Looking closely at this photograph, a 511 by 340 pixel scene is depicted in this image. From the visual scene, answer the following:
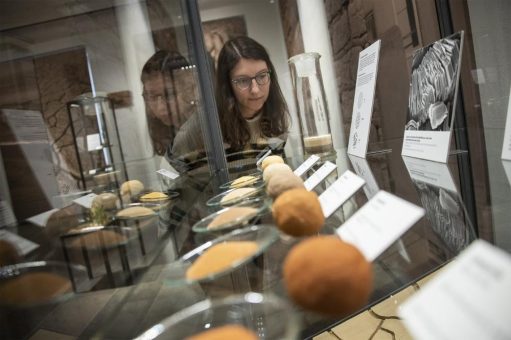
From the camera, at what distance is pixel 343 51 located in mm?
1732

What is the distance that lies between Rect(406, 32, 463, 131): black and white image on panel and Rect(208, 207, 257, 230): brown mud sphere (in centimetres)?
52

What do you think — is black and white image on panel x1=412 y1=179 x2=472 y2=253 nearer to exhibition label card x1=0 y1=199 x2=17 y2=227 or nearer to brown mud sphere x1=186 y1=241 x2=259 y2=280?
brown mud sphere x1=186 y1=241 x2=259 y2=280

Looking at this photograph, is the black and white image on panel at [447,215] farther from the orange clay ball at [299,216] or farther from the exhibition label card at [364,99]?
the exhibition label card at [364,99]

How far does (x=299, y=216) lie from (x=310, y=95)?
1256 mm

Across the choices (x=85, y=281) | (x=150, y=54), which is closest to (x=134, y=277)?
(x=85, y=281)

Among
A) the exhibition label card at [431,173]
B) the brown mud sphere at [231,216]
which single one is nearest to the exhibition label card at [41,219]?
the brown mud sphere at [231,216]

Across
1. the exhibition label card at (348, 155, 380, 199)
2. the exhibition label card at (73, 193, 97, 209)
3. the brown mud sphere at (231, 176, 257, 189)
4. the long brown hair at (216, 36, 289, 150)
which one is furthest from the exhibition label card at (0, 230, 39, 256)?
the long brown hair at (216, 36, 289, 150)

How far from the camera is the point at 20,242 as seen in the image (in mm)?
669

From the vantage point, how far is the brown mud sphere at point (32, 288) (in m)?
0.61

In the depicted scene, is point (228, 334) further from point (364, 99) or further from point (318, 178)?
point (364, 99)

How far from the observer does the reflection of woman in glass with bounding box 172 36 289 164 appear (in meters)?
1.67

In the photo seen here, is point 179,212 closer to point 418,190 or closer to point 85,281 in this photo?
point 85,281

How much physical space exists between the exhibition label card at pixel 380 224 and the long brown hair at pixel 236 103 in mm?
1264

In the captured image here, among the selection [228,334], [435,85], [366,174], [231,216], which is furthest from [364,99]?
[228,334]
